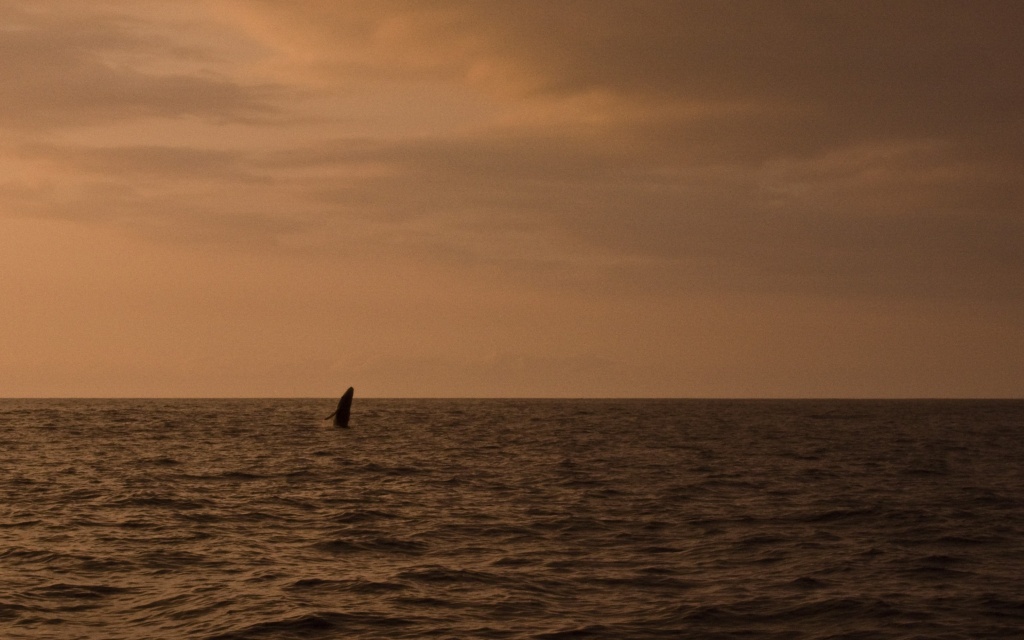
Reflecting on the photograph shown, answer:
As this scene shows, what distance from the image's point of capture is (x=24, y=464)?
3997 cm

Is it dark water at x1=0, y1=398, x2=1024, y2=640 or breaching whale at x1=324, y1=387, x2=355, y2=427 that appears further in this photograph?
breaching whale at x1=324, y1=387, x2=355, y2=427

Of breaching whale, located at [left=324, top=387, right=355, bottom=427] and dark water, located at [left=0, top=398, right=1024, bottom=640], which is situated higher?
breaching whale, located at [left=324, top=387, right=355, bottom=427]

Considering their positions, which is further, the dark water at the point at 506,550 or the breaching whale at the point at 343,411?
the breaching whale at the point at 343,411

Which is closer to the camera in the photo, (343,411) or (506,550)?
(506,550)

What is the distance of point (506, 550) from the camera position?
68.6ft

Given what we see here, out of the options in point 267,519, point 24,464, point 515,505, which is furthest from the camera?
point 24,464

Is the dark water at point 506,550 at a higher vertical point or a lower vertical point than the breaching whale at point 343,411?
lower

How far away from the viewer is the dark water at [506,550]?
15180 mm

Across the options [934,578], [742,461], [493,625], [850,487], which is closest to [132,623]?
→ [493,625]

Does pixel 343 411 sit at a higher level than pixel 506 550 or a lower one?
higher

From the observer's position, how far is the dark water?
1518 cm

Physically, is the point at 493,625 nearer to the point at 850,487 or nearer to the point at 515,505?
the point at 515,505

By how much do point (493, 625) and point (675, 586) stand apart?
4.11 meters

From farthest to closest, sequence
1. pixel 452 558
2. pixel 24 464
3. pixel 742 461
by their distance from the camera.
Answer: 1. pixel 742 461
2. pixel 24 464
3. pixel 452 558
